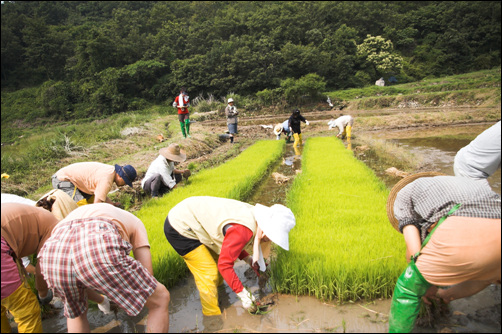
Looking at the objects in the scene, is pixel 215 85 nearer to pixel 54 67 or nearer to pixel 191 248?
pixel 54 67

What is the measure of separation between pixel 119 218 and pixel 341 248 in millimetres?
1902

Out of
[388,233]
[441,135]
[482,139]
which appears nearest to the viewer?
[482,139]

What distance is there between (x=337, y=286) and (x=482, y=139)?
141 cm

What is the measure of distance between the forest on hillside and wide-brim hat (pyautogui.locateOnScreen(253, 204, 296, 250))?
21721mm

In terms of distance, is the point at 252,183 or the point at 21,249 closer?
the point at 21,249

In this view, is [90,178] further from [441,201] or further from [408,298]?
[441,201]

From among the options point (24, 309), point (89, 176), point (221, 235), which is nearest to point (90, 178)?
point (89, 176)

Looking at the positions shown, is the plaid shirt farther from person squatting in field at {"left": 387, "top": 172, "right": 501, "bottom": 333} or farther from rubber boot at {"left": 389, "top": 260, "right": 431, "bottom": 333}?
rubber boot at {"left": 389, "top": 260, "right": 431, "bottom": 333}

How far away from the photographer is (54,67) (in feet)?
118

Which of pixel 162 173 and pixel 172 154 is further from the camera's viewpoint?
pixel 162 173

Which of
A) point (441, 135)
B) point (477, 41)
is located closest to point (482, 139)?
point (441, 135)

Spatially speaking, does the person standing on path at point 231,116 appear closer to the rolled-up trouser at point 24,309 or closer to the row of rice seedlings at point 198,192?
the row of rice seedlings at point 198,192

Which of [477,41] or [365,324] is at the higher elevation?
[477,41]

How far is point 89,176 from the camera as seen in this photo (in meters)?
3.50
